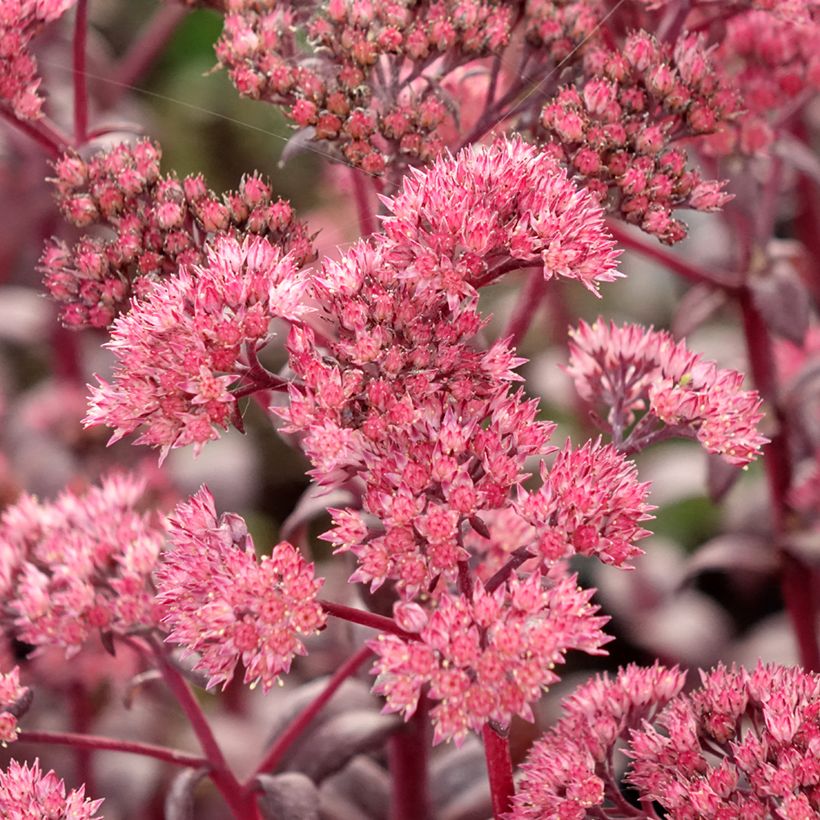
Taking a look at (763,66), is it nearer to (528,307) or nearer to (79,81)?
(528,307)

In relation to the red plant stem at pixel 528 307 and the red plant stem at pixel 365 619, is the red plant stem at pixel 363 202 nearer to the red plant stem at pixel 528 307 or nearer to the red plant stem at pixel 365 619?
the red plant stem at pixel 528 307

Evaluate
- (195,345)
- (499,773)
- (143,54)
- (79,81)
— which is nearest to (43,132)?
(79,81)

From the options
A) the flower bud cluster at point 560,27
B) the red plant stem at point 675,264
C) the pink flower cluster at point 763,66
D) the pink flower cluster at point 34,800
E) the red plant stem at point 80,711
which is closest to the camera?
the pink flower cluster at point 34,800

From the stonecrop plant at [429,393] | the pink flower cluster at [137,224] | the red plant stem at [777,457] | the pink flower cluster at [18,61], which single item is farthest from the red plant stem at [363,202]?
the red plant stem at [777,457]

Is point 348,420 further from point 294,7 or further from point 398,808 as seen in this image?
point 398,808

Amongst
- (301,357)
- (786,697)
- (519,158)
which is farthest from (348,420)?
(786,697)
